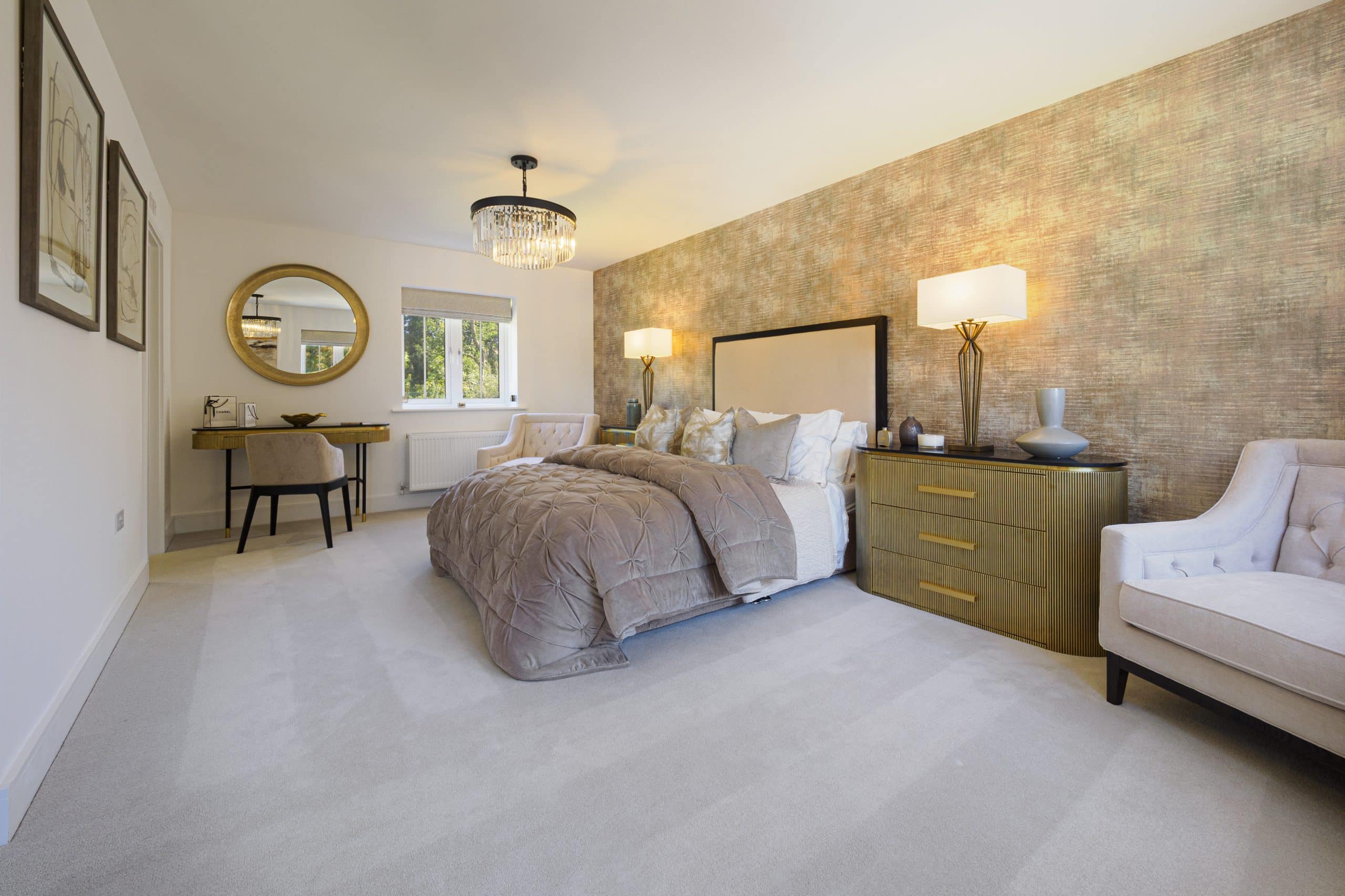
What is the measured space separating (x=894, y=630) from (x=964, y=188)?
2354 millimetres

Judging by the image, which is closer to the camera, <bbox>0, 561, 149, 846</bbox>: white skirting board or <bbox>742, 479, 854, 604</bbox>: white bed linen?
<bbox>0, 561, 149, 846</bbox>: white skirting board

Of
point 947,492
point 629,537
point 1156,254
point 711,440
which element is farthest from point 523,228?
point 1156,254

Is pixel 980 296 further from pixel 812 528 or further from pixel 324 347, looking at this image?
pixel 324 347

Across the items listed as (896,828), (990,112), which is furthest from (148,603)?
(990,112)

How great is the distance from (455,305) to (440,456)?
1.46 meters

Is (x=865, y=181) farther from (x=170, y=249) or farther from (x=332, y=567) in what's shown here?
(x=170, y=249)

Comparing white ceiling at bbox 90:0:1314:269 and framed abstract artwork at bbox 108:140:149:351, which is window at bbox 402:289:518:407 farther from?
framed abstract artwork at bbox 108:140:149:351

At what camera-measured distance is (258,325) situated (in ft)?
15.3

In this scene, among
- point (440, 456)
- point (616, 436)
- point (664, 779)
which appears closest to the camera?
point (664, 779)

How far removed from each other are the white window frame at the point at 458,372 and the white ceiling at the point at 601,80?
1802 mm

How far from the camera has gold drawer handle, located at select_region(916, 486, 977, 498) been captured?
2639 millimetres

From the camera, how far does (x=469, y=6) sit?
6.92 ft

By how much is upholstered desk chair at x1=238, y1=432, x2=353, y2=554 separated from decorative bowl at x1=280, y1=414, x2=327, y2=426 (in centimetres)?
80

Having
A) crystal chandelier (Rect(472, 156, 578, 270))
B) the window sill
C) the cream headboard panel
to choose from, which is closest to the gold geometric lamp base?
the cream headboard panel
